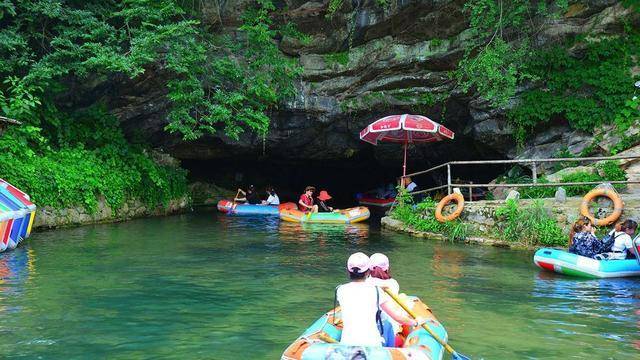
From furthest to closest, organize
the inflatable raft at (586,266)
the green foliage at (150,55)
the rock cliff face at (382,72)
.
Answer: the rock cliff face at (382,72)
the green foliage at (150,55)
the inflatable raft at (586,266)

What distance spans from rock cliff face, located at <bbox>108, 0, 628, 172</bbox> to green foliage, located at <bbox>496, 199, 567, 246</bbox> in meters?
5.95

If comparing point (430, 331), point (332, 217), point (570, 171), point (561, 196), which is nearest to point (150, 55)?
point (332, 217)

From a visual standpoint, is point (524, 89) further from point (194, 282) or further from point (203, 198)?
point (203, 198)

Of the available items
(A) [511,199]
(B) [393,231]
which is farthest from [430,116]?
(A) [511,199]

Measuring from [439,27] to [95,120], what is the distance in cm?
1241

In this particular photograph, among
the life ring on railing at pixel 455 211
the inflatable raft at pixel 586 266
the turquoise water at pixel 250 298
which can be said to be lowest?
the turquoise water at pixel 250 298

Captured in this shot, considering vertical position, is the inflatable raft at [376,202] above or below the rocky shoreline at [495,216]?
above

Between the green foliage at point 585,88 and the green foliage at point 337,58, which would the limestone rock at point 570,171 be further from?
the green foliage at point 337,58

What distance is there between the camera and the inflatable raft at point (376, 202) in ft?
89.6

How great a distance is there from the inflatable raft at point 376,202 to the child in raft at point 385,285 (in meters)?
20.9

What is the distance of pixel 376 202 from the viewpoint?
2831cm

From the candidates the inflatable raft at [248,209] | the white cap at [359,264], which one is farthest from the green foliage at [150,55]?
the white cap at [359,264]

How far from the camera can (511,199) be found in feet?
43.8

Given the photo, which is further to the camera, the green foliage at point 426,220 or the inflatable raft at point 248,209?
the inflatable raft at point 248,209
